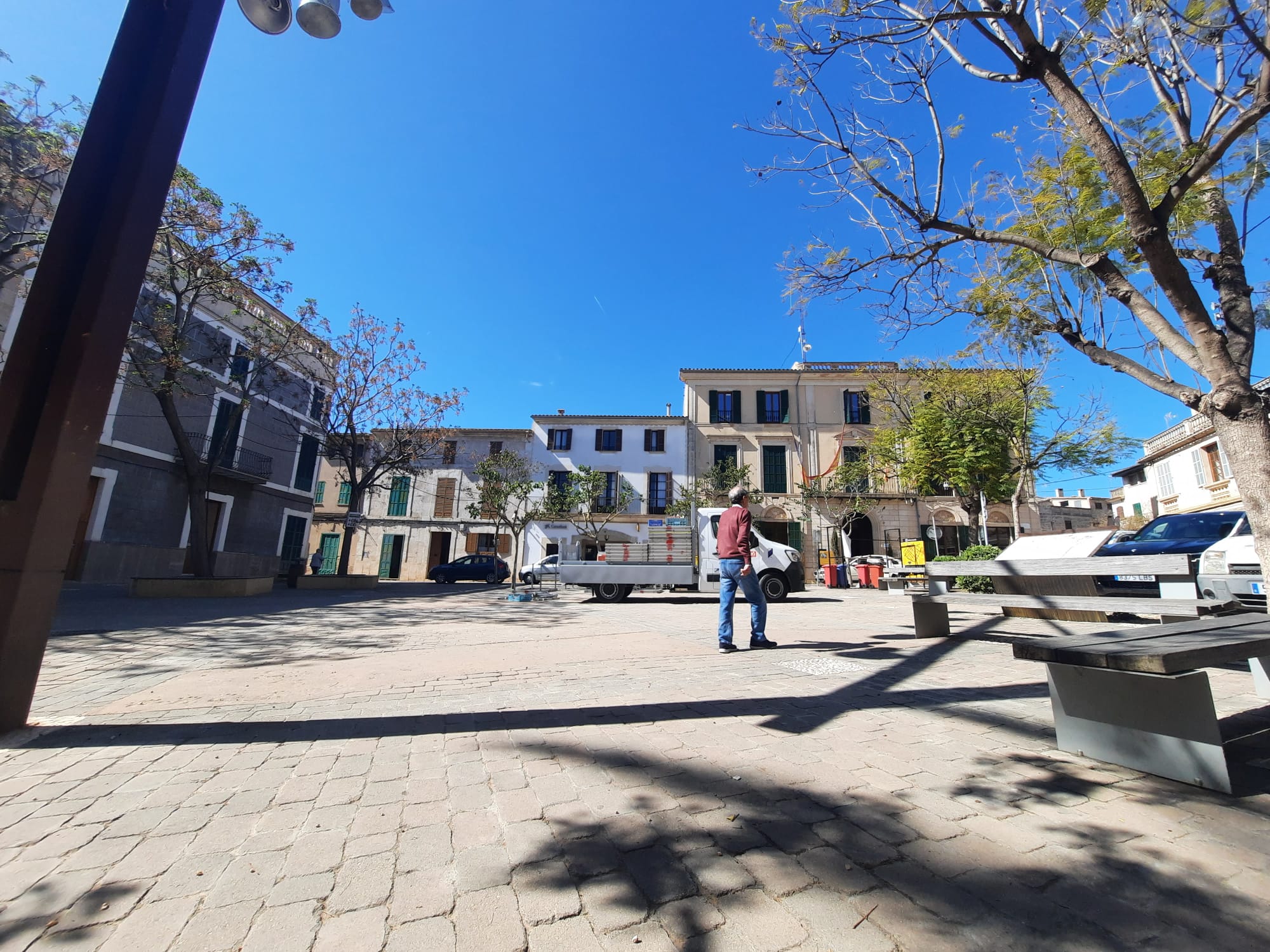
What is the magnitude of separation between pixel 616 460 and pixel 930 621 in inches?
901

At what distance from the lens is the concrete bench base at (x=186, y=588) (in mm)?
11203

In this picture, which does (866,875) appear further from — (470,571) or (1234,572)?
(470,571)

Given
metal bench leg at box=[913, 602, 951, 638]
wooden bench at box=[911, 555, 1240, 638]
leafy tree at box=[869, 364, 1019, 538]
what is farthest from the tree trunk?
leafy tree at box=[869, 364, 1019, 538]

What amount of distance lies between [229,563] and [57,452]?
19.3m

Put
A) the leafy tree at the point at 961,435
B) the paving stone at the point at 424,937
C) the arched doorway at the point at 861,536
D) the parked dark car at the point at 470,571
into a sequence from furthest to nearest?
the arched doorway at the point at 861,536, the parked dark car at the point at 470,571, the leafy tree at the point at 961,435, the paving stone at the point at 424,937

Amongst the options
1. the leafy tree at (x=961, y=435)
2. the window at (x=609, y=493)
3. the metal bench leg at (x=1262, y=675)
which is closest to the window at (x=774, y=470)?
the window at (x=609, y=493)

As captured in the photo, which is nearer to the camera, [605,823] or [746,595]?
[605,823]

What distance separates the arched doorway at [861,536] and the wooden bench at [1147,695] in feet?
80.4

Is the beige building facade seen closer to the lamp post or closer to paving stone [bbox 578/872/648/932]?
the lamp post

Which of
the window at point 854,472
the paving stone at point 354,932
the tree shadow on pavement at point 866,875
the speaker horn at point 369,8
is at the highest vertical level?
the window at point 854,472

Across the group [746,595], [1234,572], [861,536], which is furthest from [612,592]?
[861,536]

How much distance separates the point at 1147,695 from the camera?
227 cm

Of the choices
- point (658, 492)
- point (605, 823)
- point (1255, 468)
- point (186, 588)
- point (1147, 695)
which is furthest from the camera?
point (658, 492)

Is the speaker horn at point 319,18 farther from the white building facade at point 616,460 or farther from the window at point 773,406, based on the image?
the window at point 773,406
